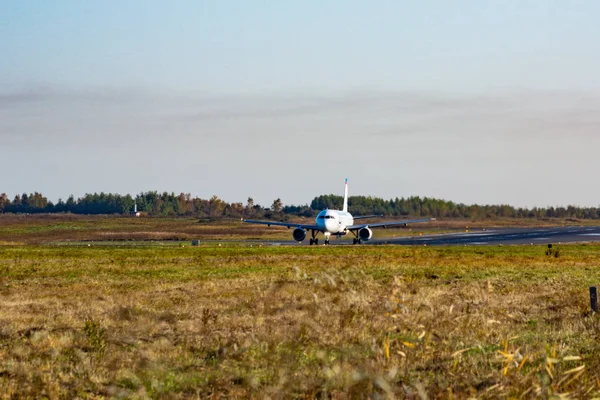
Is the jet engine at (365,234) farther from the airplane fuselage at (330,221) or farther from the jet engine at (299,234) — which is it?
the jet engine at (299,234)

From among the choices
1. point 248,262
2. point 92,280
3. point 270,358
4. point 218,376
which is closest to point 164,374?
point 218,376

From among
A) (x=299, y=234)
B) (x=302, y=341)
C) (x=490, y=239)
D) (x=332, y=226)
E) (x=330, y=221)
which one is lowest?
(x=490, y=239)

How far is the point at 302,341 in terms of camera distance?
15062 mm

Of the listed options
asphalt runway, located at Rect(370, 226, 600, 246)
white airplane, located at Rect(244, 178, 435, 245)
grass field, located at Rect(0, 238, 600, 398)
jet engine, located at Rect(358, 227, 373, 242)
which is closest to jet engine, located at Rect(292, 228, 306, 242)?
white airplane, located at Rect(244, 178, 435, 245)

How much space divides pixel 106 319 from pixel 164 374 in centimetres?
868

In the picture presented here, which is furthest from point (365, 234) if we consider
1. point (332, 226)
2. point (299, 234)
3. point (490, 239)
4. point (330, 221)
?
point (490, 239)

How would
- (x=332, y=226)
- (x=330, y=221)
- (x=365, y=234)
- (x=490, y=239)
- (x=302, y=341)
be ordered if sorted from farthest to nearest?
(x=490, y=239)
(x=365, y=234)
(x=332, y=226)
(x=330, y=221)
(x=302, y=341)

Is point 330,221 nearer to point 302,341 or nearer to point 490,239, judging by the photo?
point 490,239

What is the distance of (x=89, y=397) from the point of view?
41.2ft

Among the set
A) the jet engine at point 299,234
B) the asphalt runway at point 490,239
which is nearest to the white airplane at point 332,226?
the jet engine at point 299,234

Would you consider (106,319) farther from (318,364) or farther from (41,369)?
(318,364)

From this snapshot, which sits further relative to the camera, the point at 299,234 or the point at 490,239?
the point at 490,239

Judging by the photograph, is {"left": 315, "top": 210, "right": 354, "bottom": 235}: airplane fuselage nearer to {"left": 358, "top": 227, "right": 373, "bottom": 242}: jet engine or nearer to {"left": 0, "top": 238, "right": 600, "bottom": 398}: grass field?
{"left": 358, "top": 227, "right": 373, "bottom": 242}: jet engine

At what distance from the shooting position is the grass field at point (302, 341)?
12344mm
